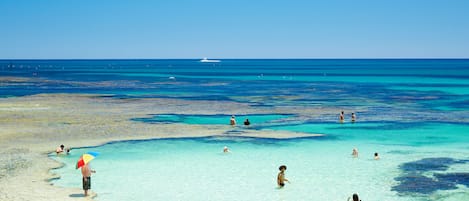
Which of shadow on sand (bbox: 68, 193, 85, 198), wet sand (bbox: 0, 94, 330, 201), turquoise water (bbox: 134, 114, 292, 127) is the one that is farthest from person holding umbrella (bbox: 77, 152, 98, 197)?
turquoise water (bbox: 134, 114, 292, 127)

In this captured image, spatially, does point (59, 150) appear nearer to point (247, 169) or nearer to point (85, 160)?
point (85, 160)

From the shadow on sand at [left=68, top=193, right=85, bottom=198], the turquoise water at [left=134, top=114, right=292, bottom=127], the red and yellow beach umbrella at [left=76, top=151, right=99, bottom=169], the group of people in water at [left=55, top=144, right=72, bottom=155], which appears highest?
the turquoise water at [left=134, top=114, right=292, bottom=127]

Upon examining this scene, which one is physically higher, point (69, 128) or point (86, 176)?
point (69, 128)

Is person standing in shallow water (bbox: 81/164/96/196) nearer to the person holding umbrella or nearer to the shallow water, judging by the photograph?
the person holding umbrella

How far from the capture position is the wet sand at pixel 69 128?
25.5m

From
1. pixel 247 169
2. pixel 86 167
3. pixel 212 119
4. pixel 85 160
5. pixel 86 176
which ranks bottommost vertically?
pixel 247 169

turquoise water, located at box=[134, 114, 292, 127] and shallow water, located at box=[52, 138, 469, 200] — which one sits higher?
turquoise water, located at box=[134, 114, 292, 127]

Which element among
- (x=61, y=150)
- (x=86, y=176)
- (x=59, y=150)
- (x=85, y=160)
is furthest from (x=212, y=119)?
(x=85, y=160)

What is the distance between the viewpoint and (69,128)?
42500mm

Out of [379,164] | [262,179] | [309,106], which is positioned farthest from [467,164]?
[309,106]

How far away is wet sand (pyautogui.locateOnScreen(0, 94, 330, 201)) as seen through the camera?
2555cm

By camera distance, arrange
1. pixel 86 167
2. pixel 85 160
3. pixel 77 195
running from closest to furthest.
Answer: pixel 85 160 < pixel 86 167 < pixel 77 195

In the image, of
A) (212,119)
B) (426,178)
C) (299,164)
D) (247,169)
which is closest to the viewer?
(426,178)

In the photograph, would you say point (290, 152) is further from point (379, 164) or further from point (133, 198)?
point (133, 198)
